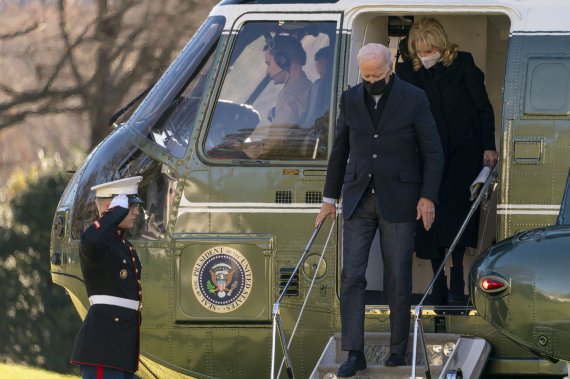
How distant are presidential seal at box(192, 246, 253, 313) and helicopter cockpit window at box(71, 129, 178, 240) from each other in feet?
1.23

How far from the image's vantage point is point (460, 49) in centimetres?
1099

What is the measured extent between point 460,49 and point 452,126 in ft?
3.41

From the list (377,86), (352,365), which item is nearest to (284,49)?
(377,86)

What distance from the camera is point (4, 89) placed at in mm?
19188

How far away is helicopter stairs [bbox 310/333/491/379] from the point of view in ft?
30.0

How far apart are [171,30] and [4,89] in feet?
7.14

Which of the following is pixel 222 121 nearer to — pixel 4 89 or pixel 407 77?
pixel 407 77

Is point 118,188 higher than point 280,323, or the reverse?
point 118,188

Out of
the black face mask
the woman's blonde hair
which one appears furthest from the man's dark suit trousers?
the woman's blonde hair

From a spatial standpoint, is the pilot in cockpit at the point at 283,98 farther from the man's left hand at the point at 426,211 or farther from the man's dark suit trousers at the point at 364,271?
the man's left hand at the point at 426,211

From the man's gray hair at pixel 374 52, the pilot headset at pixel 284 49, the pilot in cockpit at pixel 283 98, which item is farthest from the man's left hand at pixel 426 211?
the pilot headset at pixel 284 49

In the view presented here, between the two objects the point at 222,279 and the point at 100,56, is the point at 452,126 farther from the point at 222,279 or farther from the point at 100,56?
the point at 100,56

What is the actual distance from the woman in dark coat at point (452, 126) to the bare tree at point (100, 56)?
9027 mm

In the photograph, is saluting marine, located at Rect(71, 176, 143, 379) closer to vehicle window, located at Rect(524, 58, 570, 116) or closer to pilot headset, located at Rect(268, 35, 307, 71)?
pilot headset, located at Rect(268, 35, 307, 71)
